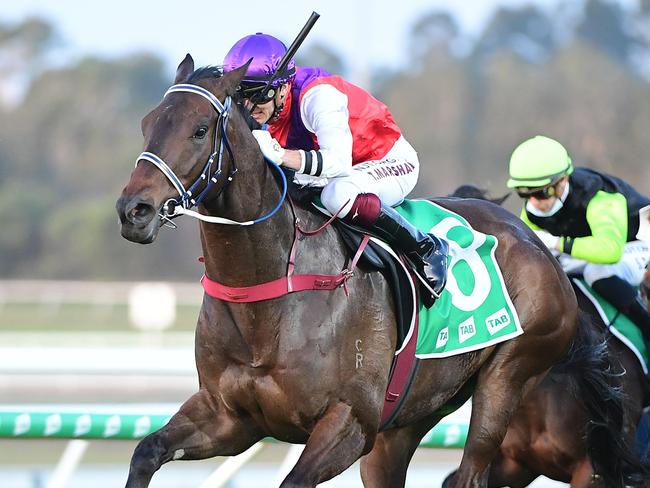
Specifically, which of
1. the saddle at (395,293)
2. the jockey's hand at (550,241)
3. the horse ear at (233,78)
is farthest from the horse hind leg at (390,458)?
the horse ear at (233,78)

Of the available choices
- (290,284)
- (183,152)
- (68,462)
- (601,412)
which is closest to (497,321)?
(601,412)

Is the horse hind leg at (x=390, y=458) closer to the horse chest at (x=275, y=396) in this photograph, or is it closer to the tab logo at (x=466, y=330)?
the tab logo at (x=466, y=330)

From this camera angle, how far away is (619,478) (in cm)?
482

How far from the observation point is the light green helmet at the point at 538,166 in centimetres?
495

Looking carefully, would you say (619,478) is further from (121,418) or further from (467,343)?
(121,418)

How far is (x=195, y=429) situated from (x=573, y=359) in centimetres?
177

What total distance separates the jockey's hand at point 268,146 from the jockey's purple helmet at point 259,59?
206 mm

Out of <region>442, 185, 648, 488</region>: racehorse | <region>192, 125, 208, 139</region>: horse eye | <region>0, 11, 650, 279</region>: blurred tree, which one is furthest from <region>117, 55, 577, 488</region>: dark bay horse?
<region>0, 11, 650, 279</region>: blurred tree

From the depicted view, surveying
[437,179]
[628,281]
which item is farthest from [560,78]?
[628,281]

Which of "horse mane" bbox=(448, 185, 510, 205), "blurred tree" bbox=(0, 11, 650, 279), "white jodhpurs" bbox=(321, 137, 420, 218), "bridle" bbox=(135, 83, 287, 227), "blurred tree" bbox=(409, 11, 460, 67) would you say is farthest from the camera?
"blurred tree" bbox=(409, 11, 460, 67)

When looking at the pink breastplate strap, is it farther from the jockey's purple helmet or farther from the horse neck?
the jockey's purple helmet

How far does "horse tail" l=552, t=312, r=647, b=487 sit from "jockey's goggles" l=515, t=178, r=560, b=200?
2.00 feet

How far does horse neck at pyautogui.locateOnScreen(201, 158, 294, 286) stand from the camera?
11.8 feet

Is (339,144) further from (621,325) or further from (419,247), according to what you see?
(621,325)
